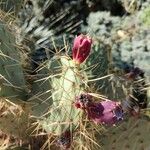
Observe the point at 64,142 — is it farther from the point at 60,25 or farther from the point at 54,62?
the point at 60,25

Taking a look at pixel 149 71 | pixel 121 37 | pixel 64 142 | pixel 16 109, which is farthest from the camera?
pixel 121 37

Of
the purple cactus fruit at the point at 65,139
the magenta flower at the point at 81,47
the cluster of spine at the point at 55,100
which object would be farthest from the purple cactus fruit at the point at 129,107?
the magenta flower at the point at 81,47

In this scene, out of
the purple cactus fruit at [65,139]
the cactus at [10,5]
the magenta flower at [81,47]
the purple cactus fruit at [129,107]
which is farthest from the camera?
the cactus at [10,5]

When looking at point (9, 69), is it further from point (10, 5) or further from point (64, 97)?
point (10, 5)

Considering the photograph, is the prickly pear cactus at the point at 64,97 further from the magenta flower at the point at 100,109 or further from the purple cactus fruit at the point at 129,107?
the purple cactus fruit at the point at 129,107

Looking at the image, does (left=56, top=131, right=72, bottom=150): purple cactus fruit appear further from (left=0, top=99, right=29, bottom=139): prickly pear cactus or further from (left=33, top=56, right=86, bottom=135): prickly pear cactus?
(left=0, top=99, right=29, bottom=139): prickly pear cactus

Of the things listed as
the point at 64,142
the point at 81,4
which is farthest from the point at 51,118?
the point at 81,4

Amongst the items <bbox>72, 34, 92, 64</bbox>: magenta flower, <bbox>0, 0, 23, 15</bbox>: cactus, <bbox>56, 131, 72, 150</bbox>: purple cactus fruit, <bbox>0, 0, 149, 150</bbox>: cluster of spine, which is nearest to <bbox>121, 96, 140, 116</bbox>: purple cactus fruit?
<bbox>0, 0, 149, 150</bbox>: cluster of spine

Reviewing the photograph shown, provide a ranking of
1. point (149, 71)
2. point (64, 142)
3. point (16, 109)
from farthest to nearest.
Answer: point (149, 71), point (16, 109), point (64, 142)
